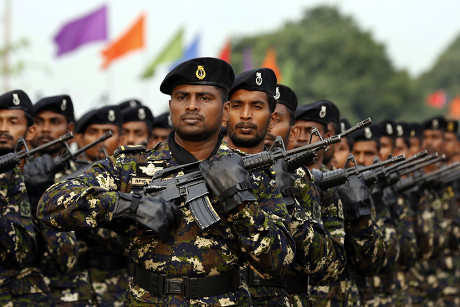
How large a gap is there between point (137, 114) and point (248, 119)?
3573 mm

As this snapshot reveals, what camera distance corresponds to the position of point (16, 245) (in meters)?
5.74

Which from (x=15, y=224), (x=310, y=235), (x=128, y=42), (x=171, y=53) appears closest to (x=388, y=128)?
(x=310, y=235)

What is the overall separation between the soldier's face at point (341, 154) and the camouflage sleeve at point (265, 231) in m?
4.00

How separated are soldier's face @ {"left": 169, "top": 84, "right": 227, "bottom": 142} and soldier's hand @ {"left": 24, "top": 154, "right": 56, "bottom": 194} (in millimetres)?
2488

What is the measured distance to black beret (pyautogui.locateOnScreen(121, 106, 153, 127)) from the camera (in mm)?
9070

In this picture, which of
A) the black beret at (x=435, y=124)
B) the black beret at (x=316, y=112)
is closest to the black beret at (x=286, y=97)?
the black beret at (x=316, y=112)

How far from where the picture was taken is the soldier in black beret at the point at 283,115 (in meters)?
6.29

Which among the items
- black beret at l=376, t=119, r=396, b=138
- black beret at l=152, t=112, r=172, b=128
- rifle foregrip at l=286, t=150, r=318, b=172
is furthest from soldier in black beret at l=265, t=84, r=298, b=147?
black beret at l=376, t=119, r=396, b=138

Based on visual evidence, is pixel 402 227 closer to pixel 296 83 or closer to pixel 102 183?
pixel 102 183

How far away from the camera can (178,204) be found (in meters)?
4.29

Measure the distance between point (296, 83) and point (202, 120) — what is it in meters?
58.3

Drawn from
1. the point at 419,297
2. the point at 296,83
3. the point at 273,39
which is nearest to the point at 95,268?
the point at 419,297

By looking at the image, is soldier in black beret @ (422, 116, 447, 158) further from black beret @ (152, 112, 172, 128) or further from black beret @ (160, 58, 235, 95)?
black beret @ (160, 58, 235, 95)

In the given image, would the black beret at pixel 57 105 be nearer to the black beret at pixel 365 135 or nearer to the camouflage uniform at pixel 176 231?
the black beret at pixel 365 135
